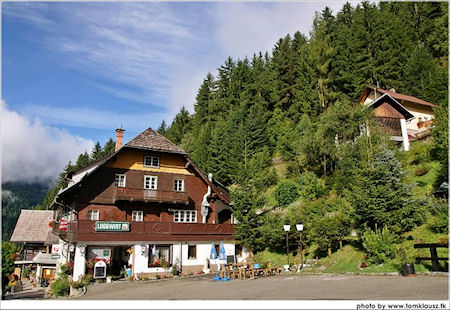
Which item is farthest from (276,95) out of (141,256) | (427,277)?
(427,277)

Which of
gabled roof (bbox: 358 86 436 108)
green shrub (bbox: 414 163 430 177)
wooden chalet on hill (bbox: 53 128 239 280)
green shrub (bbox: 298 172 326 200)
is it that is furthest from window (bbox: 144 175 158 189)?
gabled roof (bbox: 358 86 436 108)

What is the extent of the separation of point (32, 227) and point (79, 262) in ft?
90.2

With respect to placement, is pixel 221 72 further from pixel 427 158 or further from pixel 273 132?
pixel 427 158

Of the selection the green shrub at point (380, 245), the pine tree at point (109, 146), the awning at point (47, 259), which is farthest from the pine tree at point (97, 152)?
the green shrub at point (380, 245)

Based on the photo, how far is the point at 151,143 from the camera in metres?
28.4

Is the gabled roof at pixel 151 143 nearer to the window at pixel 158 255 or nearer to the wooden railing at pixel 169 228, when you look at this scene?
the wooden railing at pixel 169 228

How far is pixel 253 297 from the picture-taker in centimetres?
1250

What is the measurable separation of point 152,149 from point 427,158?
21625 millimetres

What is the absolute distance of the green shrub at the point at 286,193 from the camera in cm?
3447

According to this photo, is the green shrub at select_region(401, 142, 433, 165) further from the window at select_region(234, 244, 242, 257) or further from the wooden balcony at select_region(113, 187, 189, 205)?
the wooden balcony at select_region(113, 187, 189, 205)

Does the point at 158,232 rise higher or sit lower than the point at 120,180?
lower

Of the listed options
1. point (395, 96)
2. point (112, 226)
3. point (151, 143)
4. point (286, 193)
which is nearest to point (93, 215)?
point (112, 226)

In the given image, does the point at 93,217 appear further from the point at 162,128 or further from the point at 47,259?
the point at 162,128

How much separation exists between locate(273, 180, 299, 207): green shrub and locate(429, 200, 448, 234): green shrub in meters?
15.1
